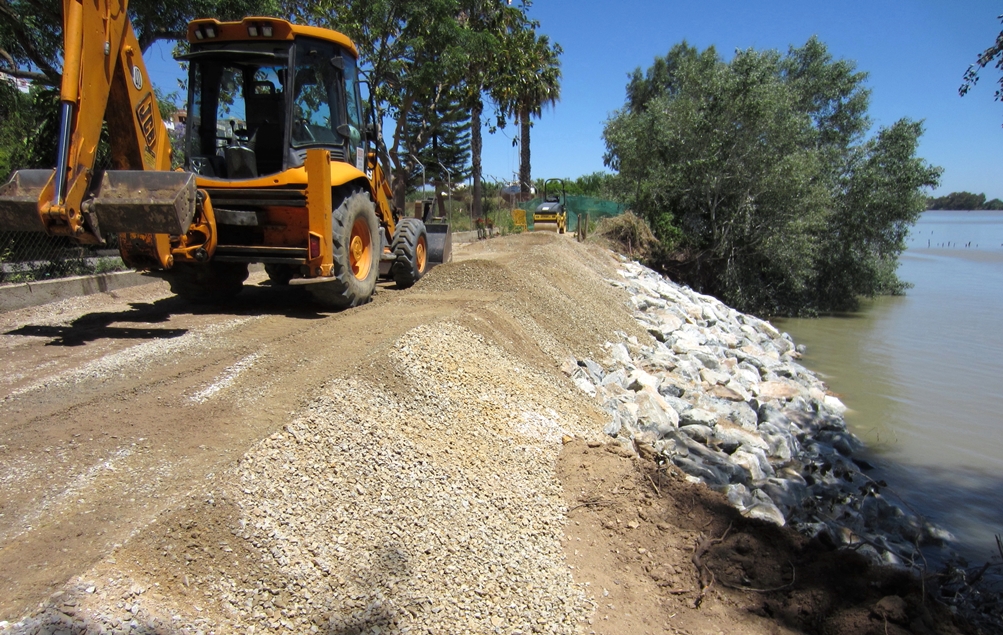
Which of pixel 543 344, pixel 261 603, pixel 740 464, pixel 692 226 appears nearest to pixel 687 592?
pixel 261 603

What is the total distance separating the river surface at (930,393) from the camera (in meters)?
7.13

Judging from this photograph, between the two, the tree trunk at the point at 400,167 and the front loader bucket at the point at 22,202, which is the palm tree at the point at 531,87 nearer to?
the tree trunk at the point at 400,167

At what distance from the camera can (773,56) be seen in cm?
1831

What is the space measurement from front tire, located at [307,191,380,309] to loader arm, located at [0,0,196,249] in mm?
1540

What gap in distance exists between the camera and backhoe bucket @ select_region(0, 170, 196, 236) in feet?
16.2

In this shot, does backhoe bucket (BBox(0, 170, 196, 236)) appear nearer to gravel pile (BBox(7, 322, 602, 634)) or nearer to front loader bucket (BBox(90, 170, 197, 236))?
front loader bucket (BBox(90, 170, 197, 236))

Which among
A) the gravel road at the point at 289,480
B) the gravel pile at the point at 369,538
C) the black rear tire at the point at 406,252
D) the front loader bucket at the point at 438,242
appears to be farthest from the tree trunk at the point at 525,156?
the gravel pile at the point at 369,538

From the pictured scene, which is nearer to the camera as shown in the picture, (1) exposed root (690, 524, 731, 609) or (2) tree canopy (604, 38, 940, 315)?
(1) exposed root (690, 524, 731, 609)

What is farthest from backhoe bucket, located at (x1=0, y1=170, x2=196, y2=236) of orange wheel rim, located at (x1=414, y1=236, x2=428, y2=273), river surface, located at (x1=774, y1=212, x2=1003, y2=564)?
river surface, located at (x1=774, y1=212, x2=1003, y2=564)

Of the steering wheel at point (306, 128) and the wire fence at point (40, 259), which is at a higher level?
the steering wheel at point (306, 128)

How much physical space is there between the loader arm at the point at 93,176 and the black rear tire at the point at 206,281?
1.64 m

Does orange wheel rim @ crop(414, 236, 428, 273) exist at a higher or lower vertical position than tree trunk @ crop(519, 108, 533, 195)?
lower

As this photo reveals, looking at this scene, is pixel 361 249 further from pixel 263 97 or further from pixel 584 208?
pixel 584 208

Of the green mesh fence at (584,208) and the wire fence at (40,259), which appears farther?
the green mesh fence at (584,208)
